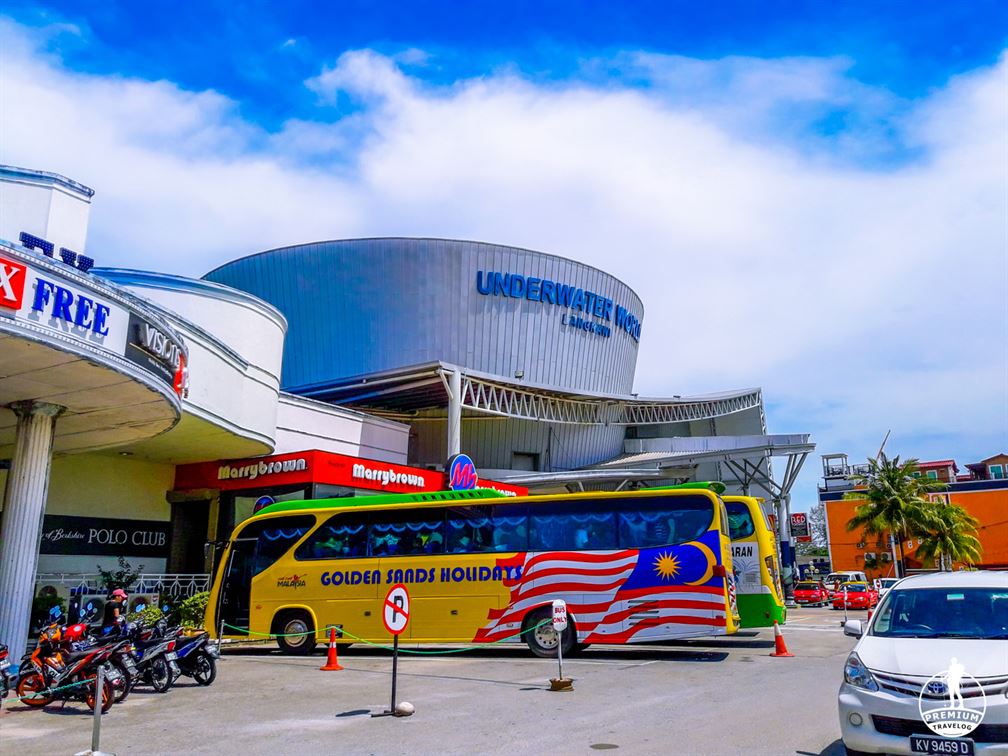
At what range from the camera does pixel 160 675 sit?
468 inches

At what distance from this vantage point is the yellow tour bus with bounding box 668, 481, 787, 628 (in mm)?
18109

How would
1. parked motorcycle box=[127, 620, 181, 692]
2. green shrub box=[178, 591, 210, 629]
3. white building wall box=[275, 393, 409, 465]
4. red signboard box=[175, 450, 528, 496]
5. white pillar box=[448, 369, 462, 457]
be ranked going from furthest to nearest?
white pillar box=[448, 369, 462, 457], white building wall box=[275, 393, 409, 465], red signboard box=[175, 450, 528, 496], green shrub box=[178, 591, 210, 629], parked motorcycle box=[127, 620, 181, 692]

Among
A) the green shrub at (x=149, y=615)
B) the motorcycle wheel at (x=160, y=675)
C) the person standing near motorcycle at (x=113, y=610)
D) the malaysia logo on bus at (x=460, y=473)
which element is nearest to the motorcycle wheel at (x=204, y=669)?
the motorcycle wheel at (x=160, y=675)

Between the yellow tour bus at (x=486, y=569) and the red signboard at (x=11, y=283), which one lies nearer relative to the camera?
the red signboard at (x=11, y=283)

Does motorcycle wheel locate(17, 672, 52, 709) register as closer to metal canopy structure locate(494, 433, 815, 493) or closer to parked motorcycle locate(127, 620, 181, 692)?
parked motorcycle locate(127, 620, 181, 692)

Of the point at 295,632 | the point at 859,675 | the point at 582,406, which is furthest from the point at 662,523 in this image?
the point at 582,406

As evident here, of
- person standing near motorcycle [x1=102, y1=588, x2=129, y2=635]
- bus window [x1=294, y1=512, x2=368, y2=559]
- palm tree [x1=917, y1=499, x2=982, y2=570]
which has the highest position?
palm tree [x1=917, y1=499, x2=982, y2=570]

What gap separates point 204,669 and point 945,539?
149ft

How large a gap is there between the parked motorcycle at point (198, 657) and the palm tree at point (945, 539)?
141ft

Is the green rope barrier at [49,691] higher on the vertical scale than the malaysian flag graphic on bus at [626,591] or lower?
lower

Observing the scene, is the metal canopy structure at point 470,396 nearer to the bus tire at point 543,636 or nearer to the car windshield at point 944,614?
the bus tire at point 543,636

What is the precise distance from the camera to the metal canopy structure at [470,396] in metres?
34.2

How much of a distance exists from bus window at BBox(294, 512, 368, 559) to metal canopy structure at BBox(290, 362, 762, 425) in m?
15.1

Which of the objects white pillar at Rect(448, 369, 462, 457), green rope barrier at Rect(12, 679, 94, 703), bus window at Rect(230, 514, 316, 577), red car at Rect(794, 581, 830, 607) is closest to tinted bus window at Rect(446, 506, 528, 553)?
A: bus window at Rect(230, 514, 316, 577)
